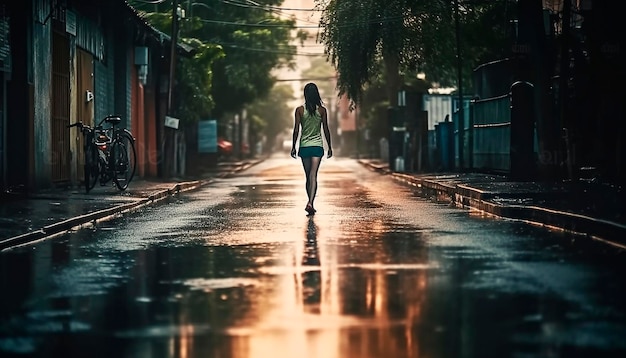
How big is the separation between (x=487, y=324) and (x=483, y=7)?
119 ft

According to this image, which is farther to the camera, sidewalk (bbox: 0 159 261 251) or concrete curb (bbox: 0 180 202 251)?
sidewalk (bbox: 0 159 261 251)

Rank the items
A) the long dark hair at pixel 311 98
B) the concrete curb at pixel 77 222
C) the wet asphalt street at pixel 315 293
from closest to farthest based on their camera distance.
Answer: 1. the wet asphalt street at pixel 315 293
2. the concrete curb at pixel 77 222
3. the long dark hair at pixel 311 98

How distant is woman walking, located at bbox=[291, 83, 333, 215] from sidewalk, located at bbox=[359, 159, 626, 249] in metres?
2.74

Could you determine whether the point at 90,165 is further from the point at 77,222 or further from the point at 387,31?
the point at 387,31

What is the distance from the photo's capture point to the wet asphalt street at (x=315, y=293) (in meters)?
6.88

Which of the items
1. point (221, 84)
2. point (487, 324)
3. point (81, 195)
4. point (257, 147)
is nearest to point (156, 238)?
point (487, 324)

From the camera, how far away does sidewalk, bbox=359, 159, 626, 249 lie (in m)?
13.8

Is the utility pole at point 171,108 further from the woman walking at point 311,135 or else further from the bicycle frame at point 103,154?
the woman walking at point 311,135

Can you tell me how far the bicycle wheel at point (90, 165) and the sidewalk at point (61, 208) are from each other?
249mm

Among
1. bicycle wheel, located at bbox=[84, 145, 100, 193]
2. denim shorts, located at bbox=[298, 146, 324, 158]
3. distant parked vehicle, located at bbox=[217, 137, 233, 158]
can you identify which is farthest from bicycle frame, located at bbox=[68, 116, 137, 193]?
distant parked vehicle, located at bbox=[217, 137, 233, 158]

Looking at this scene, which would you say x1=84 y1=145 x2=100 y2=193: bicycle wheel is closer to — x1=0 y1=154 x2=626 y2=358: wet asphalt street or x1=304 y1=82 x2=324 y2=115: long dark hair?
x1=304 y1=82 x2=324 y2=115: long dark hair

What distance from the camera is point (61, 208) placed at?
18375 mm

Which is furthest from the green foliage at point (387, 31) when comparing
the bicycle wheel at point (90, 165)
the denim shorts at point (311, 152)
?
the denim shorts at point (311, 152)

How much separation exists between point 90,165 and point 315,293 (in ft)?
50.1
